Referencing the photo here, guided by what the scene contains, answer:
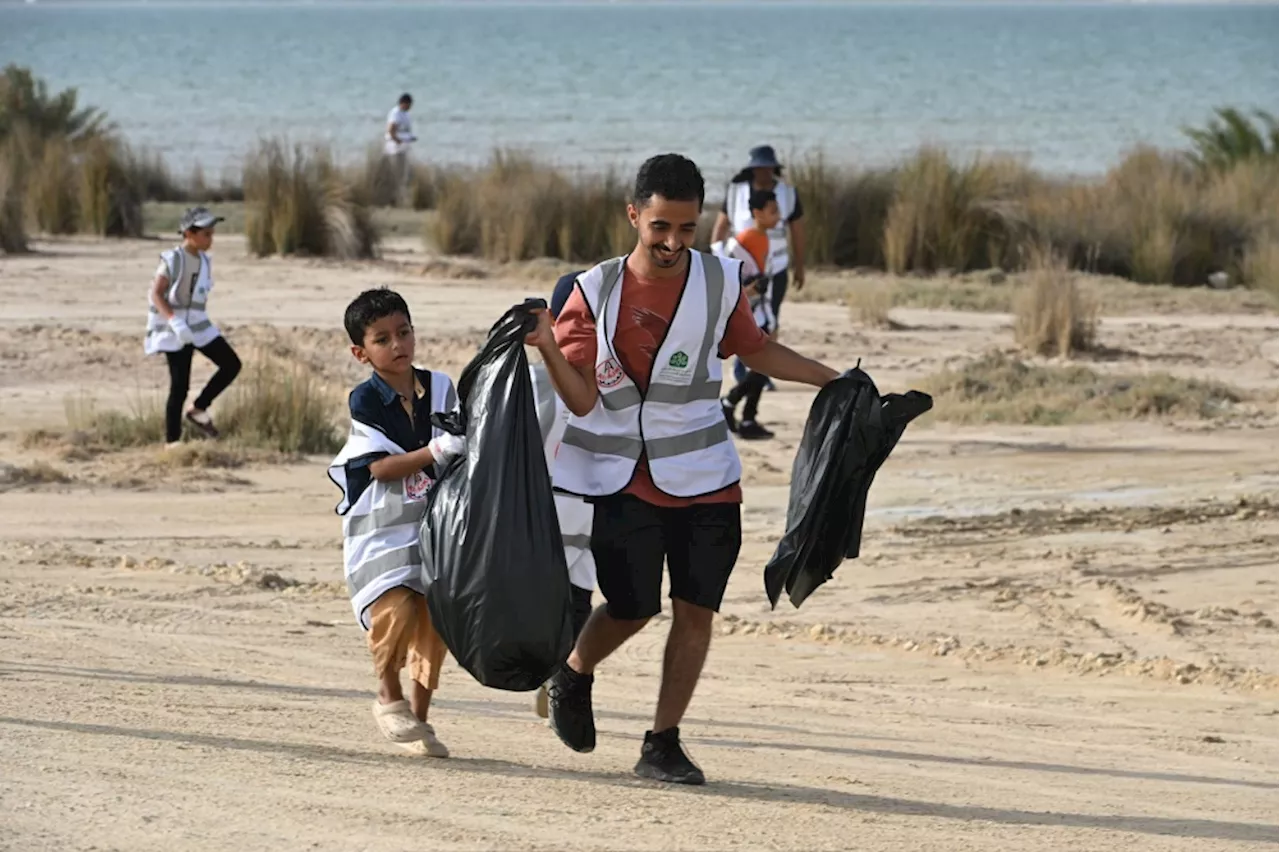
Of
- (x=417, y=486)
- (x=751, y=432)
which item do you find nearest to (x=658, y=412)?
(x=417, y=486)

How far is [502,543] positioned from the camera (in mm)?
5418

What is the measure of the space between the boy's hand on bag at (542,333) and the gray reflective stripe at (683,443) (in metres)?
0.42

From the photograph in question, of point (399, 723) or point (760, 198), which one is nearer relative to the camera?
point (399, 723)

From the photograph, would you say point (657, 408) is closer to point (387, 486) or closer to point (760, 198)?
point (387, 486)

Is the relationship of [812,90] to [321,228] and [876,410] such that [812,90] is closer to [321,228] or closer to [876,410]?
[321,228]

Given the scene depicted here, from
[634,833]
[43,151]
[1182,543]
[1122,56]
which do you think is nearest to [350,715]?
[634,833]

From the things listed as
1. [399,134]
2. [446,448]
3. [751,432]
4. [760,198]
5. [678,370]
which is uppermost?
[399,134]

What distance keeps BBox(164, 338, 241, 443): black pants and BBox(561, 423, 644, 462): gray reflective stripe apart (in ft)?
23.0

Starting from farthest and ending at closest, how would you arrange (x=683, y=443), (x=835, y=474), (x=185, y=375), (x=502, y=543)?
(x=185, y=375) → (x=835, y=474) → (x=683, y=443) → (x=502, y=543)

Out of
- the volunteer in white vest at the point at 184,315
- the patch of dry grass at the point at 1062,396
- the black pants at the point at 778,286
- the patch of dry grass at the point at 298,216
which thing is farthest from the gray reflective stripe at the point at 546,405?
the patch of dry grass at the point at 298,216

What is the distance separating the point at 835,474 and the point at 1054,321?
1119cm

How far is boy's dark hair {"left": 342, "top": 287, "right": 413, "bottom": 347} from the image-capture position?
19.2 feet

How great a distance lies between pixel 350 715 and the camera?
6895 millimetres

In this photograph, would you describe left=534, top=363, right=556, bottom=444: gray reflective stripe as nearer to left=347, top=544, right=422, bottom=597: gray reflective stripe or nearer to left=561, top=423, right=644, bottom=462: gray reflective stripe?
left=561, top=423, right=644, bottom=462: gray reflective stripe
